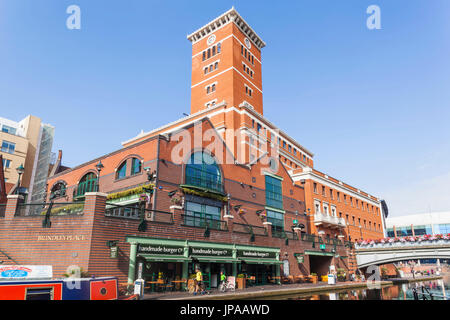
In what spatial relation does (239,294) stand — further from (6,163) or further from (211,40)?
(6,163)

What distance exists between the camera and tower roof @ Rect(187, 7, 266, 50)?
5601cm

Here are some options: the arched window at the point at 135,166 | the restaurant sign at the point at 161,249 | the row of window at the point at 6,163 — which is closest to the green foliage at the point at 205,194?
the arched window at the point at 135,166

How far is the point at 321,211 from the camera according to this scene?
49.0 metres

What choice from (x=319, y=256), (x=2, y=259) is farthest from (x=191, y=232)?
(x=319, y=256)

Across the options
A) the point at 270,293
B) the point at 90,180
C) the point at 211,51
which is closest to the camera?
the point at 270,293

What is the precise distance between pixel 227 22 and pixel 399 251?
1723 inches

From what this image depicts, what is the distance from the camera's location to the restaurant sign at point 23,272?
12172mm

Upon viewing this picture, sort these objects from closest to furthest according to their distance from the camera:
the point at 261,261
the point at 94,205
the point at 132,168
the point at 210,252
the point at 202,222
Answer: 1. the point at 94,205
2. the point at 210,252
3. the point at 202,222
4. the point at 132,168
5. the point at 261,261

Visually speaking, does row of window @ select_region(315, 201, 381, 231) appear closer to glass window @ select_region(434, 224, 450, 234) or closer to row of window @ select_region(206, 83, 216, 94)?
row of window @ select_region(206, 83, 216, 94)

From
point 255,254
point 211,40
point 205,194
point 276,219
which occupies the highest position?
point 211,40

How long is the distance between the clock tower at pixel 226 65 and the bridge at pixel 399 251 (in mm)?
27512

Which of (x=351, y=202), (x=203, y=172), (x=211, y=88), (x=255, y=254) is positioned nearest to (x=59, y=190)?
(x=203, y=172)

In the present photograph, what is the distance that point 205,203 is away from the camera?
30250 millimetres

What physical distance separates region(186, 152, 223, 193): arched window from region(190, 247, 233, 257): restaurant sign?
6229 millimetres
